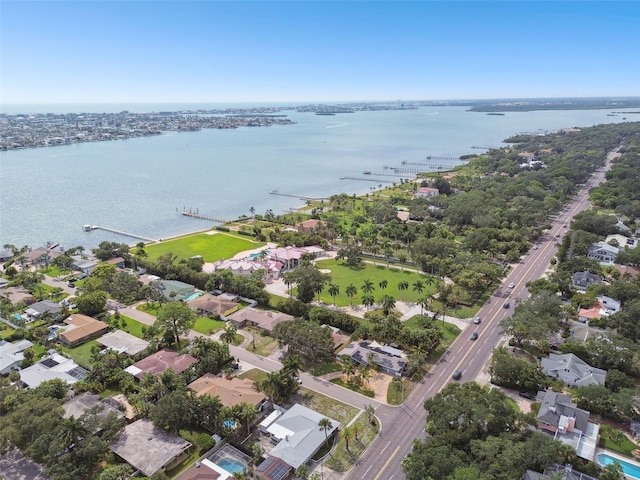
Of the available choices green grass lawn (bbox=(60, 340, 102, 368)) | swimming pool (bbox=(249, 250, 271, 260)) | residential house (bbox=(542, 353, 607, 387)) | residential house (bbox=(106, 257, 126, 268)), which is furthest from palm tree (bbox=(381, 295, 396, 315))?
residential house (bbox=(106, 257, 126, 268))

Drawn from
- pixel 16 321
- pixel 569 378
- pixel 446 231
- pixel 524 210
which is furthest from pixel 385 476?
pixel 524 210

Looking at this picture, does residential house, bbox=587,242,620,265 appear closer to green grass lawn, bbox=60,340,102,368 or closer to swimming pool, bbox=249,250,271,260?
swimming pool, bbox=249,250,271,260

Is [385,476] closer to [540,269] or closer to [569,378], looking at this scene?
[569,378]

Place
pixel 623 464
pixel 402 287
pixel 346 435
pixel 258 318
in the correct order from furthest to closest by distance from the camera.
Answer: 1. pixel 402 287
2. pixel 258 318
3. pixel 346 435
4. pixel 623 464

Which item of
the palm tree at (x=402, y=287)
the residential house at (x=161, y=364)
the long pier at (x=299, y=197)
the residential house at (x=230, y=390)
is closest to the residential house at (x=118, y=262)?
the residential house at (x=161, y=364)

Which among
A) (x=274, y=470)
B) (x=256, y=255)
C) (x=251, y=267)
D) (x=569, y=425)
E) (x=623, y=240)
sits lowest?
(x=274, y=470)

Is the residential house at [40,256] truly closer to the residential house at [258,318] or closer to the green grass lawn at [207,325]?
the green grass lawn at [207,325]

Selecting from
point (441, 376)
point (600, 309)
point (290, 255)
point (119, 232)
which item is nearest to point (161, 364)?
point (441, 376)

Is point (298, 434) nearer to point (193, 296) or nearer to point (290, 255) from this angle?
point (193, 296)
